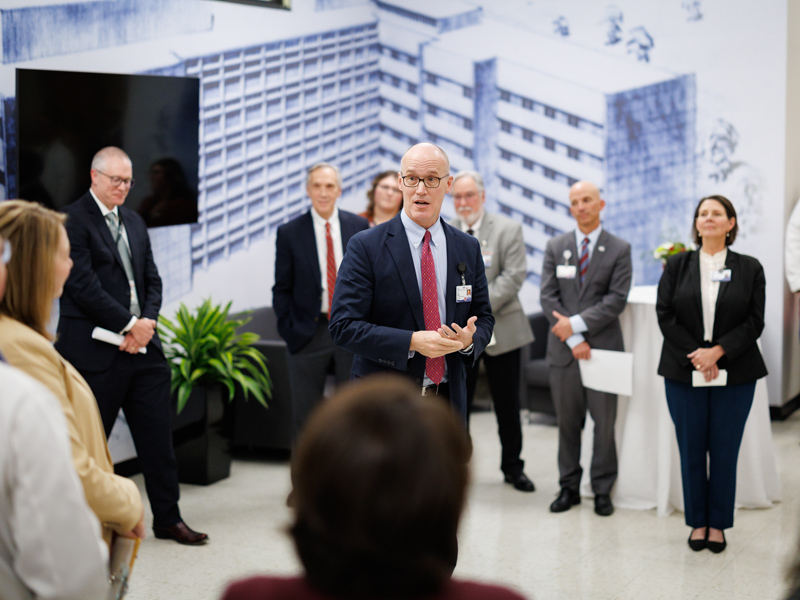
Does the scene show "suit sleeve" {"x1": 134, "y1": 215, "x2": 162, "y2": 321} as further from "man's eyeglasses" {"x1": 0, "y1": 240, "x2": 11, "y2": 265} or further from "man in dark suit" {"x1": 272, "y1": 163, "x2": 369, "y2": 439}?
"man's eyeglasses" {"x1": 0, "y1": 240, "x2": 11, "y2": 265}

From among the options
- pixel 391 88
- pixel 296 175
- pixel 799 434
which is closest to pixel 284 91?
pixel 296 175

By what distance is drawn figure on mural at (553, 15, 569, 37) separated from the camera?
6.98 meters

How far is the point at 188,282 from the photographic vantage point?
554 centimetres

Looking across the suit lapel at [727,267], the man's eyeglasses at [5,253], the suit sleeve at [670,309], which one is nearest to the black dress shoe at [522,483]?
the suit sleeve at [670,309]

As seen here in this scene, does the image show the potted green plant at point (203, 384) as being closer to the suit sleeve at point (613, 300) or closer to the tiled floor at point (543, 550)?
the tiled floor at point (543, 550)

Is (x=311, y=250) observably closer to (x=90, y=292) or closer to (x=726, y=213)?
(x=90, y=292)

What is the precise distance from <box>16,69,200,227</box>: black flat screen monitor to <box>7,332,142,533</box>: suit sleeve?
102 inches

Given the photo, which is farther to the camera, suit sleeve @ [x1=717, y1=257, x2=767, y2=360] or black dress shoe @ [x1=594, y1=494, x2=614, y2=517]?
black dress shoe @ [x1=594, y1=494, x2=614, y2=517]

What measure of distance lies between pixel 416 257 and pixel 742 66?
460 centimetres

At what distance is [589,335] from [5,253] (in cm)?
334

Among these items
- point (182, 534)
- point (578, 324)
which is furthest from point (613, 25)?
point (182, 534)

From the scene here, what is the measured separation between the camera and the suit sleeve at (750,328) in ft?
12.1

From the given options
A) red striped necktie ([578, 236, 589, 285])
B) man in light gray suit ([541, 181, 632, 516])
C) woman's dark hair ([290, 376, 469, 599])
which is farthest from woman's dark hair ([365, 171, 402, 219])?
woman's dark hair ([290, 376, 469, 599])

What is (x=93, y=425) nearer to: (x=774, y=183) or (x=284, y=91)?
(x=284, y=91)
